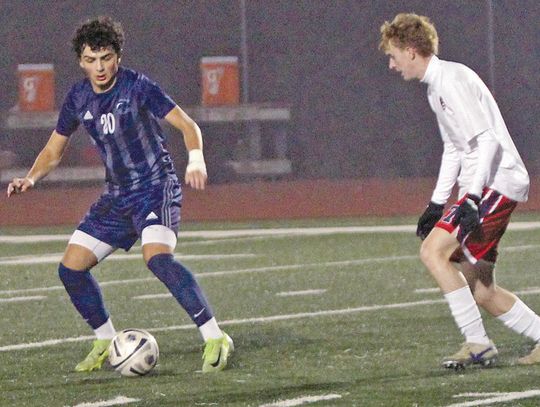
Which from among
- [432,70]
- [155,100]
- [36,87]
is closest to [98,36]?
[155,100]

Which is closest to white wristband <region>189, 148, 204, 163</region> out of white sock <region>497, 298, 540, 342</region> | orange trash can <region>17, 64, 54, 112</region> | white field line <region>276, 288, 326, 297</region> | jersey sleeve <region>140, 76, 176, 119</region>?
jersey sleeve <region>140, 76, 176, 119</region>

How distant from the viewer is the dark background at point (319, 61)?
22.1m

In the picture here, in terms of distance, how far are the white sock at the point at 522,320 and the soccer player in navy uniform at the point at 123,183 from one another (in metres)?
1.30

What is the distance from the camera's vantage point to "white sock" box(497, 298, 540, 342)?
782 centimetres

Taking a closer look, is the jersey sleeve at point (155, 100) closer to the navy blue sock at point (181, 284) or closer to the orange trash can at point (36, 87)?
the navy blue sock at point (181, 284)

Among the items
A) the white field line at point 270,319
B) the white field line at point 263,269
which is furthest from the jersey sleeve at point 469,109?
the white field line at point 263,269

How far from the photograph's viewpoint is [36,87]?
22.3 m

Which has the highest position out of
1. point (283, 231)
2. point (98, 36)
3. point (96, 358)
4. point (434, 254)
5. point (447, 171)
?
point (98, 36)

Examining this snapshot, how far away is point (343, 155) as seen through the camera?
22.2 meters

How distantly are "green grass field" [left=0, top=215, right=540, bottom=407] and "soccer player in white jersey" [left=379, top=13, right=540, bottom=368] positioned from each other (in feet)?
0.85

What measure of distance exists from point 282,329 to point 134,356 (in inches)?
73.2

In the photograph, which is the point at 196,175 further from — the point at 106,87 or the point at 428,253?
the point at 428,253

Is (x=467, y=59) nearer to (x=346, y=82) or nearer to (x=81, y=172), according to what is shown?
(x=346, y=82)

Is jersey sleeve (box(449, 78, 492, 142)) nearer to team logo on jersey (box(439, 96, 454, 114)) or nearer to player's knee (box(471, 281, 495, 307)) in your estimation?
team logo on jersey (box(439, 96, 454, 114))
